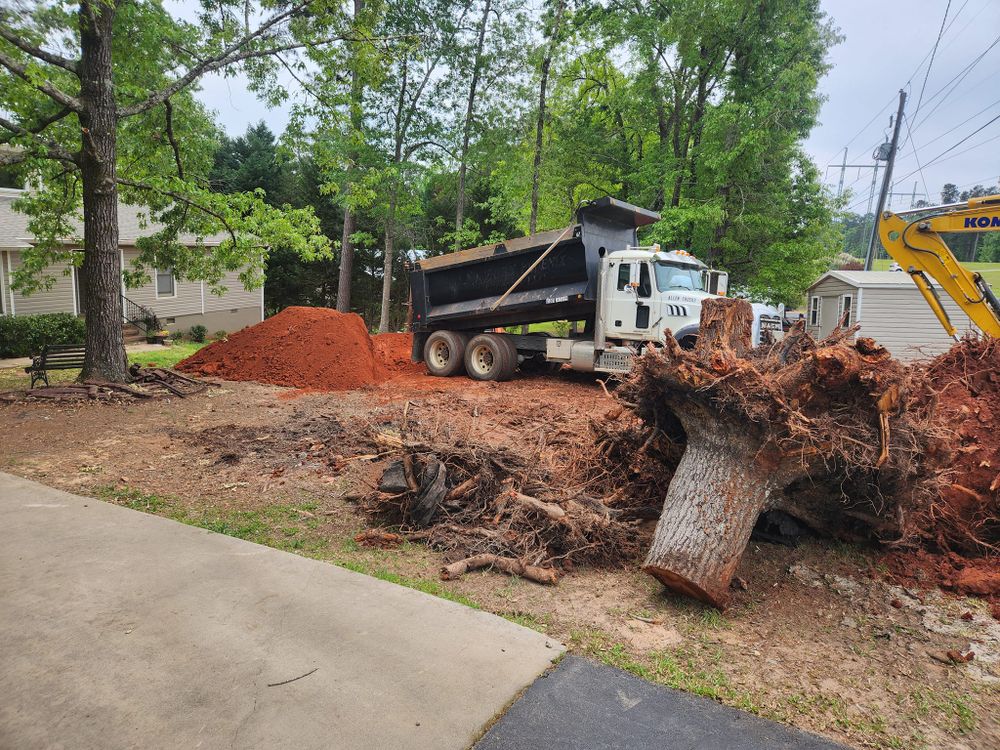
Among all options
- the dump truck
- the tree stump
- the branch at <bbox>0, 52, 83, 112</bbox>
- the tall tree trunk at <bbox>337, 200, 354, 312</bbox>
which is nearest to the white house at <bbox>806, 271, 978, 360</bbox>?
the dump truck

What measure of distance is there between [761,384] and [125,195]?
13.8m

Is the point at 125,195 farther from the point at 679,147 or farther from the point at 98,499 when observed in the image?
the point at 679,147

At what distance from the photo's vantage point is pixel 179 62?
1272 centimetres

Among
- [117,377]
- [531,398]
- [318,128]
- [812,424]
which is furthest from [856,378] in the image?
[318,128]

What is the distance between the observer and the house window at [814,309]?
79.6 feet

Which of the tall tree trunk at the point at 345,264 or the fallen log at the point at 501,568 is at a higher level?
the tall tree trunk at the point at 345,264

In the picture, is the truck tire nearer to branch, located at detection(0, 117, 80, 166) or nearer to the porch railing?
branch, located at detection(0, 117, 80, 166)

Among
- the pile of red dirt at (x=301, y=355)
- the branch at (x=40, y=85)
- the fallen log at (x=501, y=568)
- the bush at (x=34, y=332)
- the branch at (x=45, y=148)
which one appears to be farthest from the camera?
the bush at (x=34, y=332)

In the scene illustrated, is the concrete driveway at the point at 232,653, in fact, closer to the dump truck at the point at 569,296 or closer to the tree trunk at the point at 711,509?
the tree trunk at the point at 711,509

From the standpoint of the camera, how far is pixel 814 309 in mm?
24891

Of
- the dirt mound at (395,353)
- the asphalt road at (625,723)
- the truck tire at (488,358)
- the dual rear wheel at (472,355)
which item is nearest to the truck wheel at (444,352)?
the dual rear wheel at (472,355)

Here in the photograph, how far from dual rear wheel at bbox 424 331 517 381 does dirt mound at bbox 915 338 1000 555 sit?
8616 mm

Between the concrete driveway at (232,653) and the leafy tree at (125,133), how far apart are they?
315 inches

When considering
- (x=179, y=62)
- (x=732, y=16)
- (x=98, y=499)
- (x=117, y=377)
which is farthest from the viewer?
(x=732, y=16)
